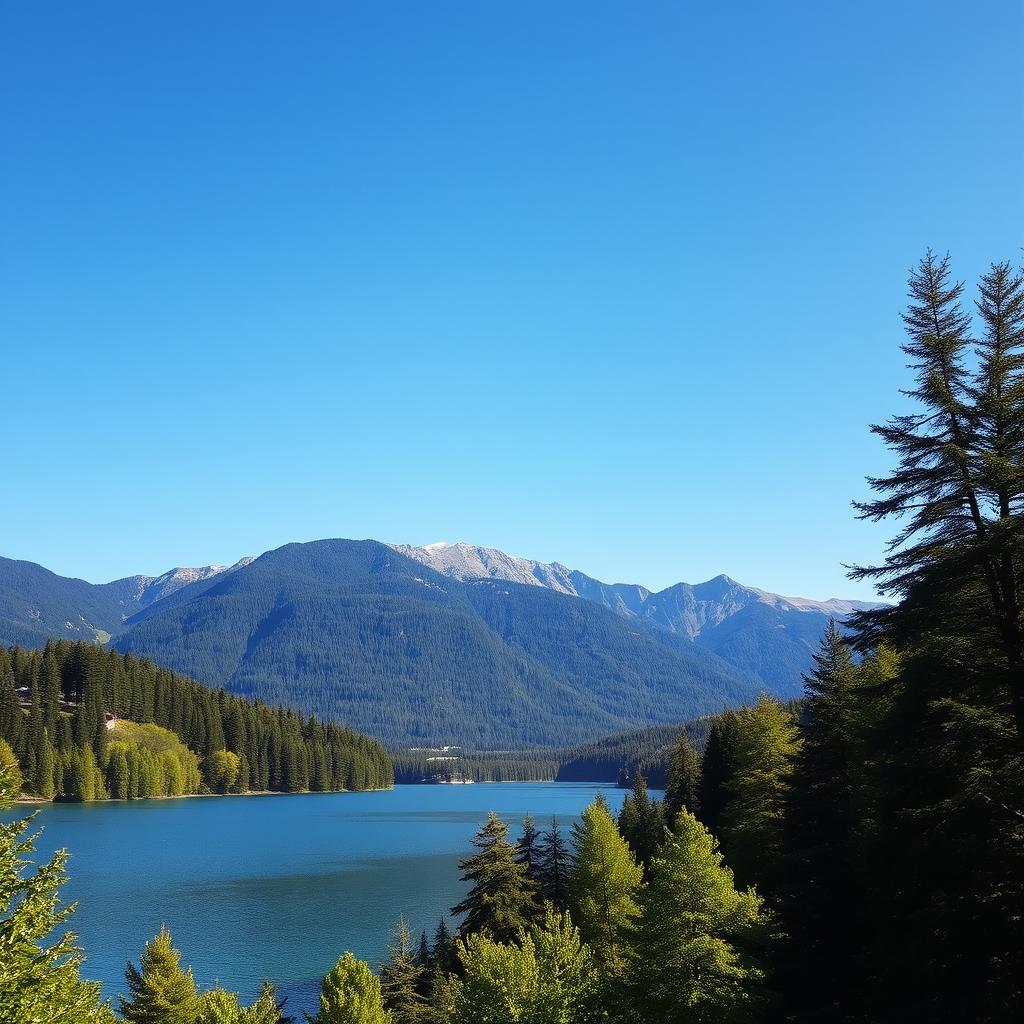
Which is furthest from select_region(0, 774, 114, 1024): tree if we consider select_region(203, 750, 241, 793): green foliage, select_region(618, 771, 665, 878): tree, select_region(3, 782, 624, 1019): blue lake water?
select_region(203, 750, 241, 793): green foliage

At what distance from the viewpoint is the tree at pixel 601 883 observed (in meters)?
46.6

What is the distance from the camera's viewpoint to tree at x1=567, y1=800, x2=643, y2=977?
153 ft

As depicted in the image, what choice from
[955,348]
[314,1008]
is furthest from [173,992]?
[955,348]

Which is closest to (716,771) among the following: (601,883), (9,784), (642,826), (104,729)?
(642,826)

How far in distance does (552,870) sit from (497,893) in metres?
9.64

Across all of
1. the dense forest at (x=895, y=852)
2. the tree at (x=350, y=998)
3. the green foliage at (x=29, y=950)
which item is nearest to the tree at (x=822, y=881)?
the dense forest at (x=895, y=852)

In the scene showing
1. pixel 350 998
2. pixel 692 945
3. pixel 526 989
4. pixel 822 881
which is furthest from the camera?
pixel 350 998

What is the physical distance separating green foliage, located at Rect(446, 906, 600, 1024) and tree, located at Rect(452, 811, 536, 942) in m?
9.91

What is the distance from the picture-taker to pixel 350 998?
35156mm

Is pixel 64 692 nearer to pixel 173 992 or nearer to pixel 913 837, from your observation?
pixel 173 992

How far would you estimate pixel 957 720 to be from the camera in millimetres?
17203

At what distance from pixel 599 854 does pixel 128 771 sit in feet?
463

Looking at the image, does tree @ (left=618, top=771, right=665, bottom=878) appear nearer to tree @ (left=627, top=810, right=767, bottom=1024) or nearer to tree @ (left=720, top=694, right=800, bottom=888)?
tree @ (left=720, top=694, right=800, bottom=888)

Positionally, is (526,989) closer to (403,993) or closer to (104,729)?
(403,993)
